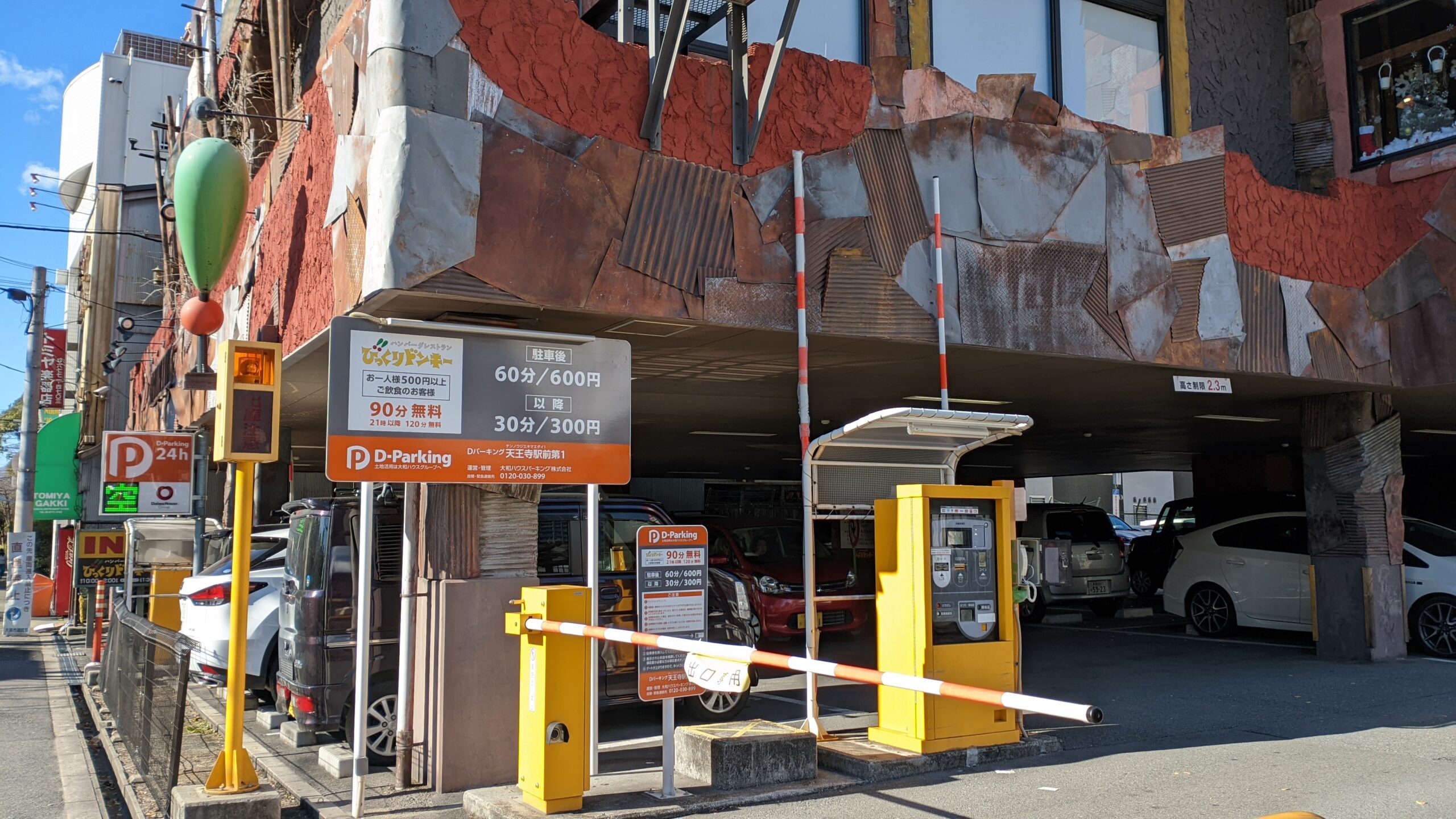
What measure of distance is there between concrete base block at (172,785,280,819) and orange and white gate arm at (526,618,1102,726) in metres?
1.68

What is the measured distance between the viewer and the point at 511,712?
7316 millimetres

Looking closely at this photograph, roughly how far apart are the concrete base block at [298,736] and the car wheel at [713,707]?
9.63 feet

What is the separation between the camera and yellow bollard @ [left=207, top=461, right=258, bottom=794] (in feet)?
20.2

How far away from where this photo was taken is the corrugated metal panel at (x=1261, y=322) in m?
11.1

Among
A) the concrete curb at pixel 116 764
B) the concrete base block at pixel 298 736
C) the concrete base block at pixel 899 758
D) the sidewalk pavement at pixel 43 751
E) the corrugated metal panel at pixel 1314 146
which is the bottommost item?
the sidewalk pavement at pixel 43 751

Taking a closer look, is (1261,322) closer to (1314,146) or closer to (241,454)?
(1314,146)

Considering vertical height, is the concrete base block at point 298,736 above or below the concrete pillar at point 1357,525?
below

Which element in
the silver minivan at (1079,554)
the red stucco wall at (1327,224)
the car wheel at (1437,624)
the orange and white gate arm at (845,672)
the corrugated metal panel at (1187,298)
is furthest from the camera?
the silver minivan at (1079,554)

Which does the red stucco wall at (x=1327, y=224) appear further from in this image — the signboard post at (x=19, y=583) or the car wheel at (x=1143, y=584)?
the signboard post at (x=19, y=583)

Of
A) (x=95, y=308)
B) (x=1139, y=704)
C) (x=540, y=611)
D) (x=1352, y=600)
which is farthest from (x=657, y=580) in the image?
(x=95, y=308)

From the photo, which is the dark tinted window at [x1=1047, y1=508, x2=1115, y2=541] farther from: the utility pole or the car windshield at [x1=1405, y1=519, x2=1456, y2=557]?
the utility pole

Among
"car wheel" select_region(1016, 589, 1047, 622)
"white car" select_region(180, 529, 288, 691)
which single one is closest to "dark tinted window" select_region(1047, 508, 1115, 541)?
"car wheel" select_region(1016, 589, 1047, 622)

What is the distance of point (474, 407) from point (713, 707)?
11.7 ft

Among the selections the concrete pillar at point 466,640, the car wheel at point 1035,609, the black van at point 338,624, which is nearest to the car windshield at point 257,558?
the black van at point 338,624
